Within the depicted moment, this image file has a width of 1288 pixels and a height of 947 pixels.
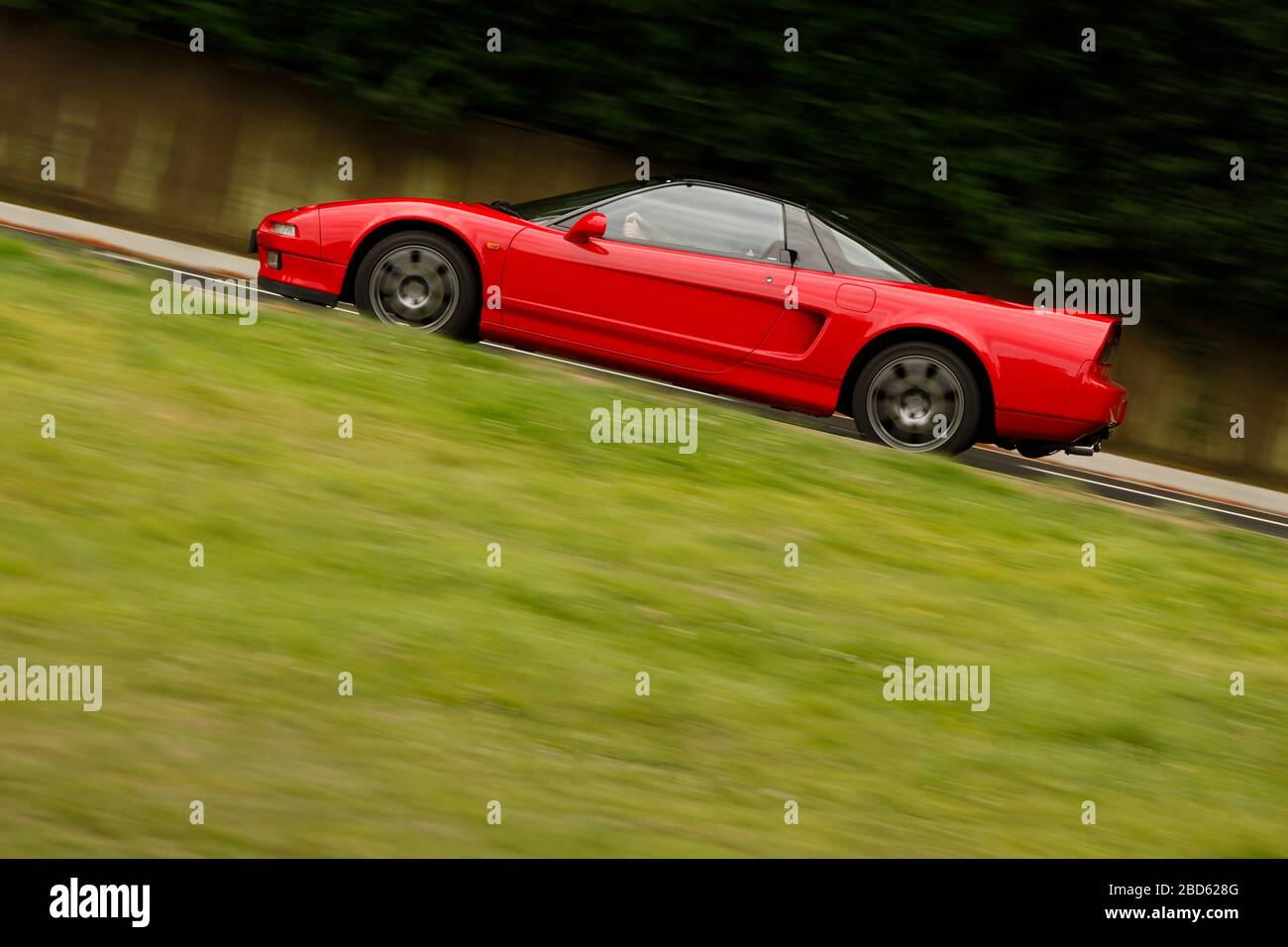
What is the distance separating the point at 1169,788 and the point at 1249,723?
2.63 ft

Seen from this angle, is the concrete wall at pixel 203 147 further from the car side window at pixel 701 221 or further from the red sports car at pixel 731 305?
the red sports car at pixel 731 305

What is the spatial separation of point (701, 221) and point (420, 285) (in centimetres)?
174

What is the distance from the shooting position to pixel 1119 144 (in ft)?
42.1

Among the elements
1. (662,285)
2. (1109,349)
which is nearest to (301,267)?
(662,285)

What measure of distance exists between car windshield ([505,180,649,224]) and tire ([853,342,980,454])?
6.22 feet

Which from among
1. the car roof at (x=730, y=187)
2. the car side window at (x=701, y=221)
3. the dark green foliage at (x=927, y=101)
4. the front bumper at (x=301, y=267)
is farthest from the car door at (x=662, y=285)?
the dark green foliage at (x=927, y=101)

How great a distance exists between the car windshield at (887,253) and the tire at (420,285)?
220 cm

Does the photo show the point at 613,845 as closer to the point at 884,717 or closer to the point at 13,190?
the point at 884,717

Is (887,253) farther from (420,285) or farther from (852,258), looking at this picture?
(420,285)

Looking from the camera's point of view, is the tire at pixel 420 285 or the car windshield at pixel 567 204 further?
the car windshield at pixel 567 204

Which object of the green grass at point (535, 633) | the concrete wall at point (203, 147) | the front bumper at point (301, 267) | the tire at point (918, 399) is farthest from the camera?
the concrete wall at point (203, 147)

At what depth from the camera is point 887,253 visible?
9078 mm

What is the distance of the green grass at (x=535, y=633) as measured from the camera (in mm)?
3713

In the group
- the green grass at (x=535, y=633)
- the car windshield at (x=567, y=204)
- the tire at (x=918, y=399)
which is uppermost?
the car windshield at (x=567, y=204)
